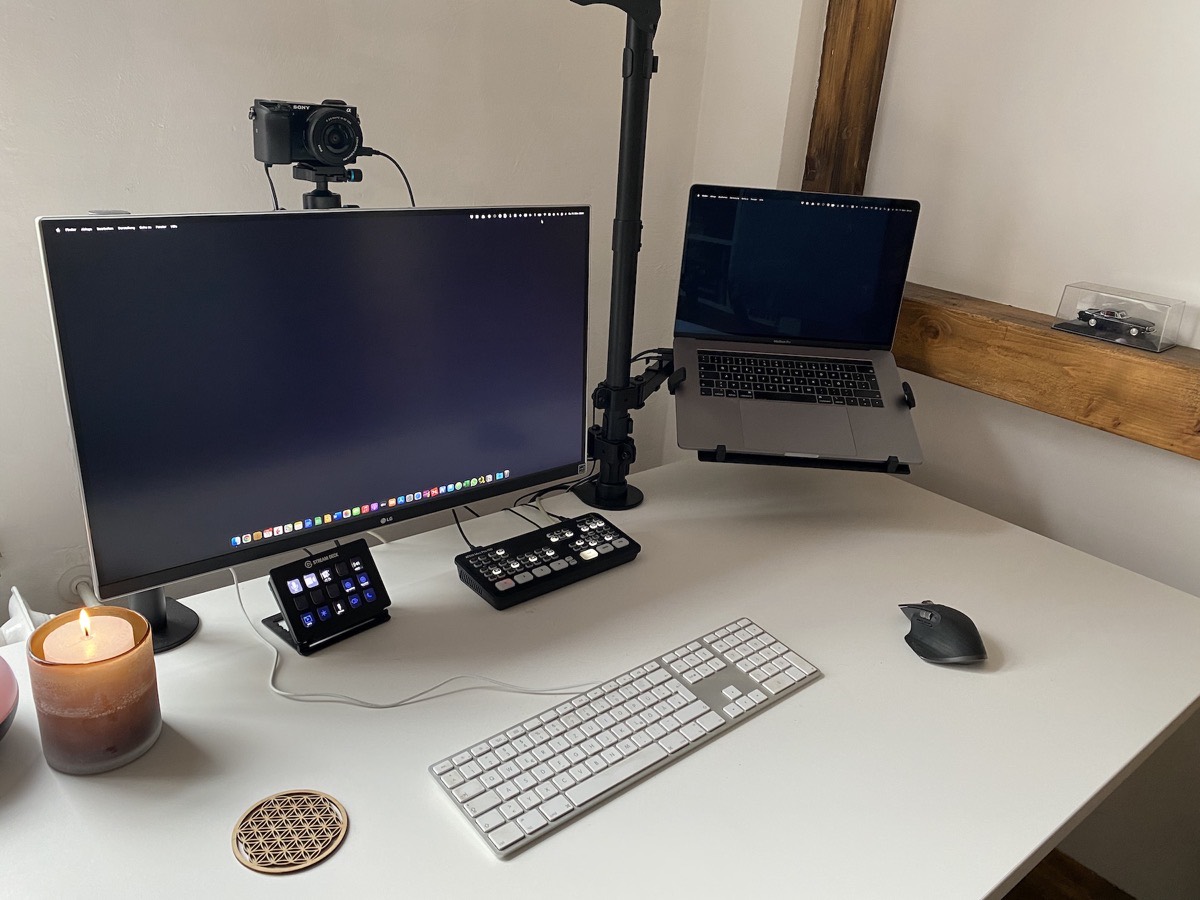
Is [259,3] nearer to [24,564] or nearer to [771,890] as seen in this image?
[24,564]

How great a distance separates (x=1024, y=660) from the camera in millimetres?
1082

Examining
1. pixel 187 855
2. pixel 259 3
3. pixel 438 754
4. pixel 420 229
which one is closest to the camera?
pixel 187 855

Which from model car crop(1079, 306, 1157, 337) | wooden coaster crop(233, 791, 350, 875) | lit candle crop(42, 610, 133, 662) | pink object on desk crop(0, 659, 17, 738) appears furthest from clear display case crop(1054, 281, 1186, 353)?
pink object on desk crop(0, 659, 17, 738)

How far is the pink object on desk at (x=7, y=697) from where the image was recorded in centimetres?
82

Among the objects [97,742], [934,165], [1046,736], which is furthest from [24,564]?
[934,165]

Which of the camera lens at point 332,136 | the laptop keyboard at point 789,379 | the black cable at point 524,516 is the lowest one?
the black cable at point 524,516

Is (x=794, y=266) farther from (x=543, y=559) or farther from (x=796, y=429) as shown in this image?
(x=543, y=559)

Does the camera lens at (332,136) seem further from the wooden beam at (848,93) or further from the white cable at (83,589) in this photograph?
the wooden beam at (848,93)

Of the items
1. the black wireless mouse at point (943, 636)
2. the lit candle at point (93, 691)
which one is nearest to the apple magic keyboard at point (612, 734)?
the black wireless mouse at point (943, 636)

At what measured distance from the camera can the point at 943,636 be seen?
1.07m

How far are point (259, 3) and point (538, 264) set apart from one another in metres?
0.55

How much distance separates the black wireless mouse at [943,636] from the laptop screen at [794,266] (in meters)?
0.56

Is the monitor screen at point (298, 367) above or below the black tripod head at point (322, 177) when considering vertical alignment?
below

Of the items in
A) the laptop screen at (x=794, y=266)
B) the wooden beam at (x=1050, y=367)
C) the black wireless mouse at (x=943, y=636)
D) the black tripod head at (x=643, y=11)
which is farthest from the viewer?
the laptop screen at (x=794, y=266)
